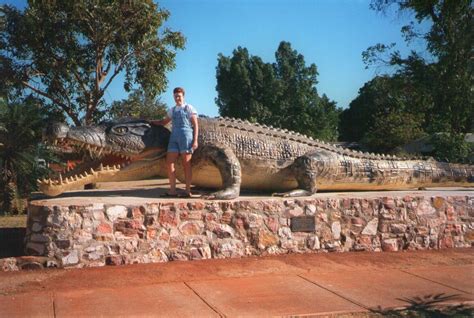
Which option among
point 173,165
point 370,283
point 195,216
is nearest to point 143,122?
point 173,165

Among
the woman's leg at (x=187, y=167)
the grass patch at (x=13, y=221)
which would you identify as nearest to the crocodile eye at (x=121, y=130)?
the woman's leg at (x=187, y=167)

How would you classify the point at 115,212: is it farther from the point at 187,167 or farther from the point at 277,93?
the point at 277,93

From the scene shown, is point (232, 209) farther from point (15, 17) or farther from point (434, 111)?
point (434, 111)

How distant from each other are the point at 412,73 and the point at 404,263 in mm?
11744

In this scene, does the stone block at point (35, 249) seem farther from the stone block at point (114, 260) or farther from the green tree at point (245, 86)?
the green tree at point (245, 86)

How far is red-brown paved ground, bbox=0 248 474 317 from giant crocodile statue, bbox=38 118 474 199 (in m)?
1.35

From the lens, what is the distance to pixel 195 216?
6.14 meters

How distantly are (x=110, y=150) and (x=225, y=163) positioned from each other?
1.63m

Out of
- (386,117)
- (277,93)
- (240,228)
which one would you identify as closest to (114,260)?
(240,228)

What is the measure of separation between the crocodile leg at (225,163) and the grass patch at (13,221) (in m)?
5.67

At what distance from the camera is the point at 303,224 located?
6645 millimetres

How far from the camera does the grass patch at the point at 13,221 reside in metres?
10.5

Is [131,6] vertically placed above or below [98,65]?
above

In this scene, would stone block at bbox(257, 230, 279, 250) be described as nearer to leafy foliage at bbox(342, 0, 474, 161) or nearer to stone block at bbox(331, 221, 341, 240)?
stone block at bbox(331, 221, 341, 240)
